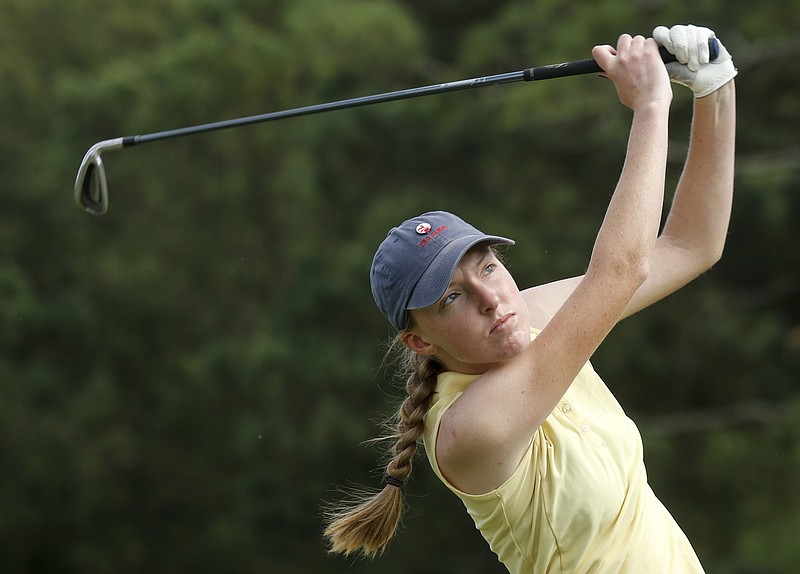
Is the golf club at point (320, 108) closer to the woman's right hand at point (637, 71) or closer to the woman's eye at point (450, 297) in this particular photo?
the woman's right hand at point (637, 71)

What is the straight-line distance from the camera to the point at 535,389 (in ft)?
7.12

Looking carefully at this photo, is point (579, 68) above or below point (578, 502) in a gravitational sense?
above

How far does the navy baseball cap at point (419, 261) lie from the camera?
2287 mm

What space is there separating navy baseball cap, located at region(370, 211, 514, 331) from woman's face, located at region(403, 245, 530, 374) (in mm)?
22

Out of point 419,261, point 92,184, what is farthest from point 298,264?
point 419,261

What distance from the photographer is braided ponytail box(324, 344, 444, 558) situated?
2.45 meters

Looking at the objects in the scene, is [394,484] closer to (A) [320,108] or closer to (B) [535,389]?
(B) [535,389]

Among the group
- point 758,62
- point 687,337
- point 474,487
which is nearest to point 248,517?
point 687,337

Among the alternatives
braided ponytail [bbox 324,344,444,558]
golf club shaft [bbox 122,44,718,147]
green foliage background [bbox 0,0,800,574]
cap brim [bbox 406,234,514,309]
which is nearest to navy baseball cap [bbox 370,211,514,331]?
cap brim [bbox 406,234,514,309]

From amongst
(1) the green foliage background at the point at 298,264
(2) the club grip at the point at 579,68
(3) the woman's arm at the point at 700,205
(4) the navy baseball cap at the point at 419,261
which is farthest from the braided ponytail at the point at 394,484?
(1) the green foliage background at the point at 298,264

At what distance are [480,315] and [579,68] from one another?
23.3 inches

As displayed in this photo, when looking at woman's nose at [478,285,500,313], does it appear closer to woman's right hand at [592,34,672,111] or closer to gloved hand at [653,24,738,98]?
woman's right hand at [592,34,672,111]

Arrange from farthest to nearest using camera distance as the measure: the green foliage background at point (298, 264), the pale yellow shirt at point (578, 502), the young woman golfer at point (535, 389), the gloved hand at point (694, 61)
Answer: the green foliage background at point (298, 264) → the gloved hand at point (694, 61) → the pale yellow shirt at point (578, 502) → the young woman golfer at point (535, 389)

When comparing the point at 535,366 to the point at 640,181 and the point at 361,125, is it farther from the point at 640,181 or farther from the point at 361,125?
the point at 361,125
